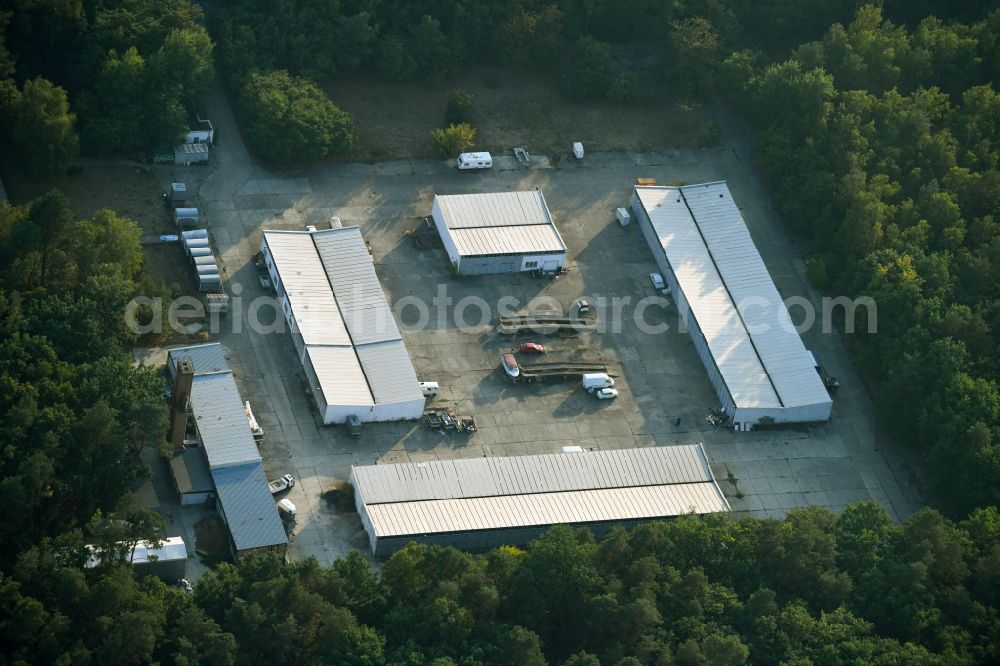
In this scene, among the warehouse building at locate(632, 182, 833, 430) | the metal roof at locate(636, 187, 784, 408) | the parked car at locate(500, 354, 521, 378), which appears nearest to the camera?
the parked car at locate(500, 354, 521, 378)

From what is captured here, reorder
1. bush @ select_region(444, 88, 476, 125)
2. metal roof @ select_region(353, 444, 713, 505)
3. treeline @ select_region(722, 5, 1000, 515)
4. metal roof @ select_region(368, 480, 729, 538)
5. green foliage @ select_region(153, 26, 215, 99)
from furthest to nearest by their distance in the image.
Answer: bush @ select_region(444, 88, 476, 125), green foliage @ select_region(153, 26, 215, 99), treeline @ select_region(722, 5, 1000, 515), metal roof @ select_region(353, 444, 713, 505), metal roof @ select_region(368, 480, 729, 538)

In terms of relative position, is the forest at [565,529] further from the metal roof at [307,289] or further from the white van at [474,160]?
the metal roof at [307,289]

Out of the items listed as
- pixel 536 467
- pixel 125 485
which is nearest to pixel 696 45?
pixel 536 467

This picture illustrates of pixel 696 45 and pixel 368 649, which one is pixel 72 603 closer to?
pixel 368 649

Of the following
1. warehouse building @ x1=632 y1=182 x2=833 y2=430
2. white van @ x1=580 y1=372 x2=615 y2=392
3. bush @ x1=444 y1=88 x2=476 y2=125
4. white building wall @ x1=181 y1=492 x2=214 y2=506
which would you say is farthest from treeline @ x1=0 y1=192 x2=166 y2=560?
warehouse building @ x1=632 y1=182 x2=833 y2=430

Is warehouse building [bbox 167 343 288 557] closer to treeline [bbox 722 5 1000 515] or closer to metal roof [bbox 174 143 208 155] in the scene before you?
metal roof [bbox 174 143 208 155]

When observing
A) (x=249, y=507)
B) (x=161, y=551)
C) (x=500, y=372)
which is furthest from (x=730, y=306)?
(x=161, y=551)

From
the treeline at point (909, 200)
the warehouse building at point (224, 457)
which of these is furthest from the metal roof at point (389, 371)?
the treeline at point (909, 200)
